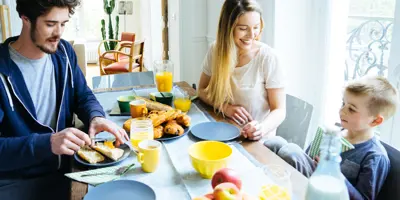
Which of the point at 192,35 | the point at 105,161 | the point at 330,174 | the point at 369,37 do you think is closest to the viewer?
the point at 330,174

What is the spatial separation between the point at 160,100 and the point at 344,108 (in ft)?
2.84

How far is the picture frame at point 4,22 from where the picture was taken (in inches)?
143

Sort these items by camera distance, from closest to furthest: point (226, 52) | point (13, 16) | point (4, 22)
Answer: point (226, 52)
point (4, 22)
point (13, 16)

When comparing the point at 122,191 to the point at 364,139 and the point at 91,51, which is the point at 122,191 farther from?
the point at 91,51

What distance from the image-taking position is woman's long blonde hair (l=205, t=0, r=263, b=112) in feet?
5.50

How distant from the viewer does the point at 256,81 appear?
174 centimetres

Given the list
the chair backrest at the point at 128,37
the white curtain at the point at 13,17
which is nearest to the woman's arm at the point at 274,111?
the white curtain at the point at 13,17

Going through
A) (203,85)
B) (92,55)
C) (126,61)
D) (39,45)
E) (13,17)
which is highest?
(13,17)

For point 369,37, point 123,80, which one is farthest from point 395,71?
point 123,80

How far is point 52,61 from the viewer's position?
1531mm

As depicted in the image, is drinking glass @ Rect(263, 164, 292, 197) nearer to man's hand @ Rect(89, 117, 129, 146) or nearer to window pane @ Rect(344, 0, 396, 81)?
man's hand @ Rect(89, 117, 129, 146)

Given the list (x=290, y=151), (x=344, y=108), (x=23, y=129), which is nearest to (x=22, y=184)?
(x=23, y=129)

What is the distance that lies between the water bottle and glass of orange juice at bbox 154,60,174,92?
1.23m

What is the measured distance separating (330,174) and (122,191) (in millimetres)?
563
